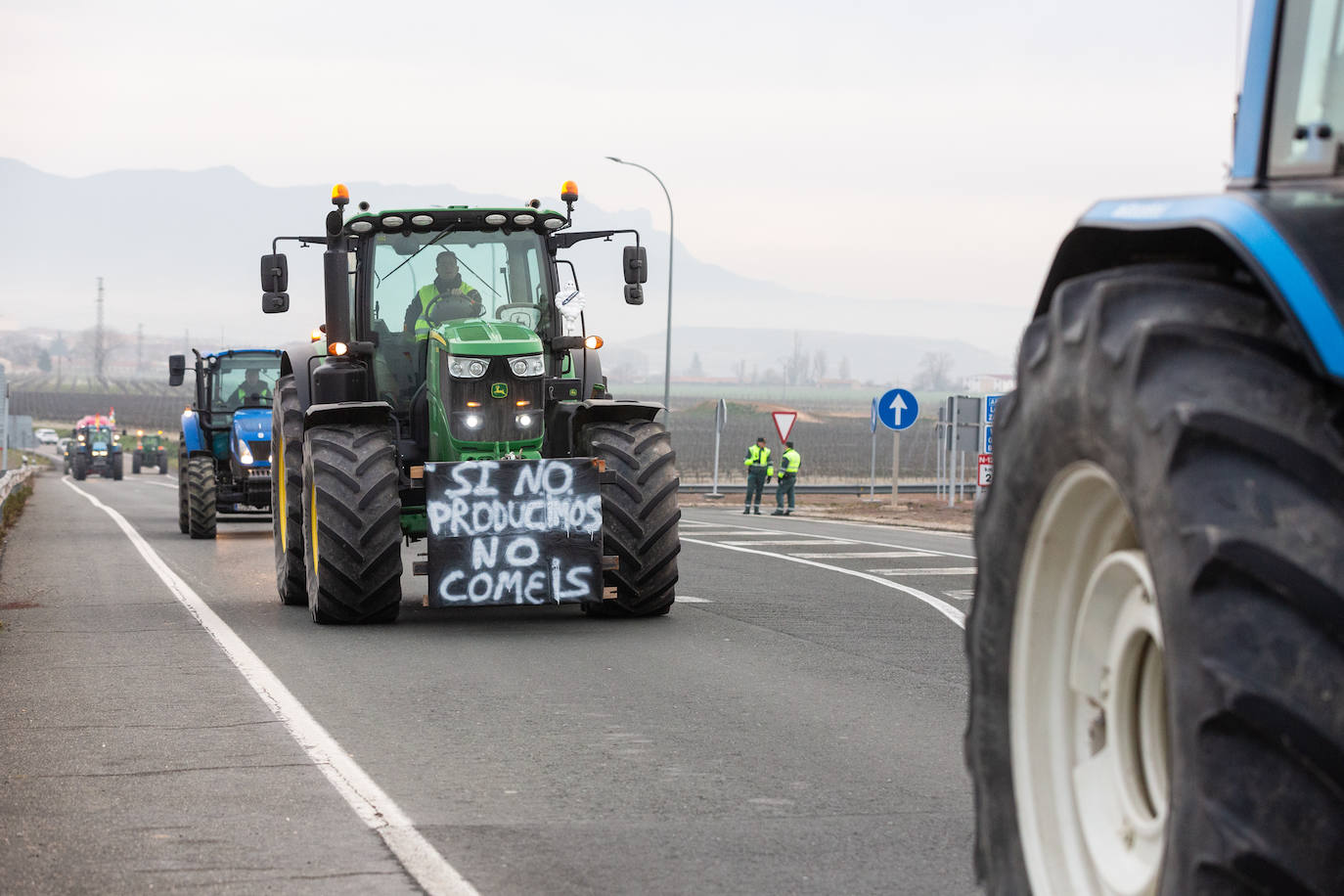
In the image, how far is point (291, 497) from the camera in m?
13.6

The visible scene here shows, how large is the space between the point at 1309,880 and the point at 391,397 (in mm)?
11201

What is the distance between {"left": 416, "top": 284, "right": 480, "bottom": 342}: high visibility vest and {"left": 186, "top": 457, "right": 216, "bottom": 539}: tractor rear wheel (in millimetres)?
12320

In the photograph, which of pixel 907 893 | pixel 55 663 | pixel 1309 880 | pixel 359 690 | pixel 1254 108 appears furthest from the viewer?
pixel 55 663

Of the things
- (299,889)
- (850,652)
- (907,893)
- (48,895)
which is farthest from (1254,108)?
(850,652)

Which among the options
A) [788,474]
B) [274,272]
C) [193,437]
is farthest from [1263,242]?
[788,474]

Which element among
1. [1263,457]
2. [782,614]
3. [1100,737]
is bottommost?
[782,614]

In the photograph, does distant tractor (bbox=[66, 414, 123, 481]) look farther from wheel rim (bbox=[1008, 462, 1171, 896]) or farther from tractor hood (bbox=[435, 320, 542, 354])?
wheel rim (bbox=[1008, 462, 1171, 896])

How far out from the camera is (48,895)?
5098mm

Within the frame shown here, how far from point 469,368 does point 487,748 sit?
5248 mm

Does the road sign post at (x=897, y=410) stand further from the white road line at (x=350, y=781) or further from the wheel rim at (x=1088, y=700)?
the wheel rim at (x=1088, y=700)

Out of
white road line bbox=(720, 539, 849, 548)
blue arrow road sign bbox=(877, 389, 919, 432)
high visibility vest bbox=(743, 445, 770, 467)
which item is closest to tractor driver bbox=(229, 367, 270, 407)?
white road line bbox=(720, 539, 849, 548)

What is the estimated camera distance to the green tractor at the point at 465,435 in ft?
38.4

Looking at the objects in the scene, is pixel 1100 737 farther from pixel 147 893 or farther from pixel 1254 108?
pixel 147 893

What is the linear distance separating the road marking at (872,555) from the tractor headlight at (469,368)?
7.70 meters
